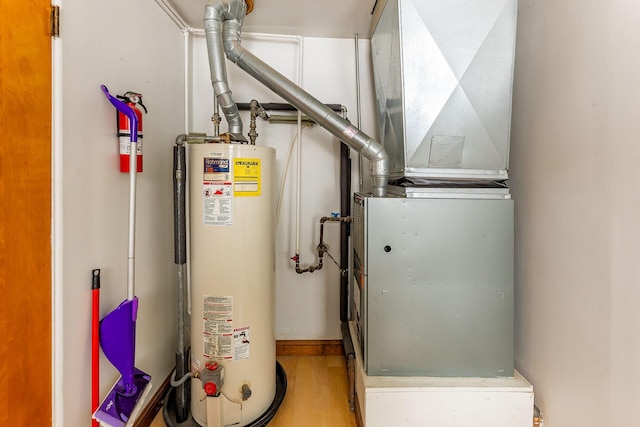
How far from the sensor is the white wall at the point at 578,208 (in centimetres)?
90

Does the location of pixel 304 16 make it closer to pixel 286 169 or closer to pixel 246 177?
pixel 286 169

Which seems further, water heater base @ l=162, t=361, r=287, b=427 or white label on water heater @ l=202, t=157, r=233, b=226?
water heater base @ l=162, t=361, r=287, b=427

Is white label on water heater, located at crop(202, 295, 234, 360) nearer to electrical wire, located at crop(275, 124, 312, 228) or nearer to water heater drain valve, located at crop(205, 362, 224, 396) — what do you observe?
water heater drain valve, located at crop(205, 362, 224, 396)

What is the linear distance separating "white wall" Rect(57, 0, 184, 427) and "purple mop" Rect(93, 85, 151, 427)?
0.22 feet

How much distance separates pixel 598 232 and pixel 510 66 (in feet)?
2.53

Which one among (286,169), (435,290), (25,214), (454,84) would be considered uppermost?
(454,84)

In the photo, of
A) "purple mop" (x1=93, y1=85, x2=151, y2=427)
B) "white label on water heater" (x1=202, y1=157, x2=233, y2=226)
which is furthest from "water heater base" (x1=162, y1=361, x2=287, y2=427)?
"white label on water heater" (x1=202, y1=157, x2=233, y2=226)

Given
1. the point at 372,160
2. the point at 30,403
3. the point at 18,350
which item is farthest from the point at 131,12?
the point at 30,403

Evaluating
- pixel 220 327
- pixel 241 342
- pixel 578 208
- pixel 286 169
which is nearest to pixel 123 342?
pixel 220 327

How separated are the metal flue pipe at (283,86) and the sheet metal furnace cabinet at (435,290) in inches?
9.0

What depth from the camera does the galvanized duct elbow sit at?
1382mm

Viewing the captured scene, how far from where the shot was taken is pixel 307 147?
1953 millimetres

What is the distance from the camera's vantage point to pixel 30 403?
0.89 meters

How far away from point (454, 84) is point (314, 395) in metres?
1.78
